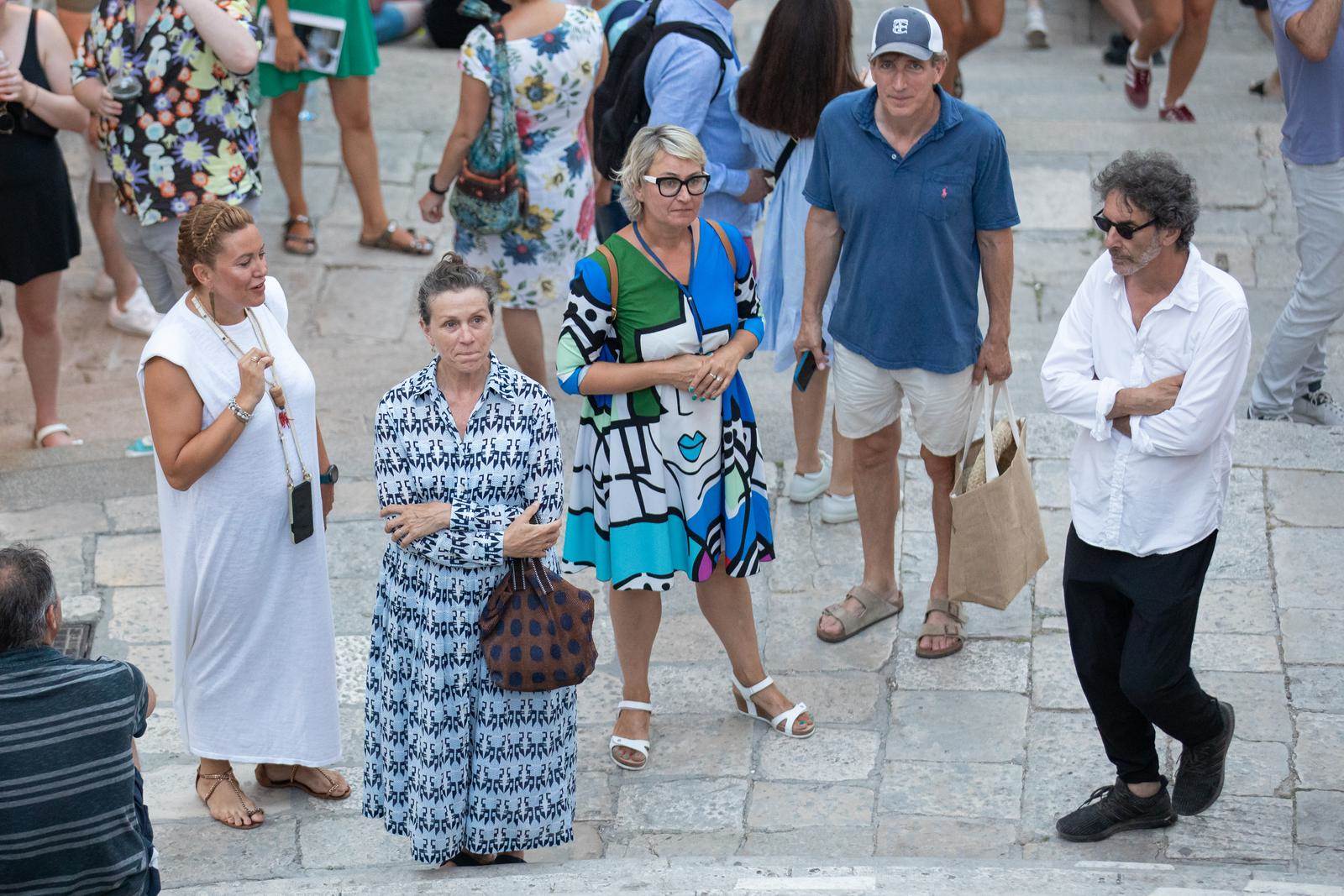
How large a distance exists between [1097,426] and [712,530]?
1.12m

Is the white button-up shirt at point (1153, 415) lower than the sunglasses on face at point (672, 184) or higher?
lower

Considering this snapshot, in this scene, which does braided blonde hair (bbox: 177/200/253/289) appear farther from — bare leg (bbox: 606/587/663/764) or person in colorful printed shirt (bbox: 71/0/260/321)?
person in colorful printed shirt (bbox: 71/0/260/321)

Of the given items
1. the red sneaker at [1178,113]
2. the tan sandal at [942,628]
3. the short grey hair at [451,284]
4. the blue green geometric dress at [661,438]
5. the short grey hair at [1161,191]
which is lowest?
the tan sandal at [942,628]

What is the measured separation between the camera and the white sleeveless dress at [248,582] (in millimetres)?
4008

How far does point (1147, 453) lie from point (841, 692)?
1482 millimetres

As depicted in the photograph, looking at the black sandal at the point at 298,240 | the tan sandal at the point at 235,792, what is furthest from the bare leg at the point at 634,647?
the black sandal at the point at 298,240

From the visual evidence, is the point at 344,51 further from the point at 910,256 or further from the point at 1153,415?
the point at 1153,415

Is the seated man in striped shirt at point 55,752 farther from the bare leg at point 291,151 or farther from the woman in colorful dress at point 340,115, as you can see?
the bare leg at point 291,151

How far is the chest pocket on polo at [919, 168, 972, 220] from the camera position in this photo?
4375mm

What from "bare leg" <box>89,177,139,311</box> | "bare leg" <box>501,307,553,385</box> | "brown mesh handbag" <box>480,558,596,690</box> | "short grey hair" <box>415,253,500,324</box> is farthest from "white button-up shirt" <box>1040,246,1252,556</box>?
"bare leg" <box>89,177,139,311</box>

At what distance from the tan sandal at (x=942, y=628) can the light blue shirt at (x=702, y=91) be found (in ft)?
5.25

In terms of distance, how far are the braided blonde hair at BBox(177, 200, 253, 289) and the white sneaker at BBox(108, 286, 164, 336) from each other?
391cm

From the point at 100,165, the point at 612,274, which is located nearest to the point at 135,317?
the point at 100,165

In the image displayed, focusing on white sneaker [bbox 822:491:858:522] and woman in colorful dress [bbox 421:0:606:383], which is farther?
woman in colorful dress [bbox 421:0:606:383]
